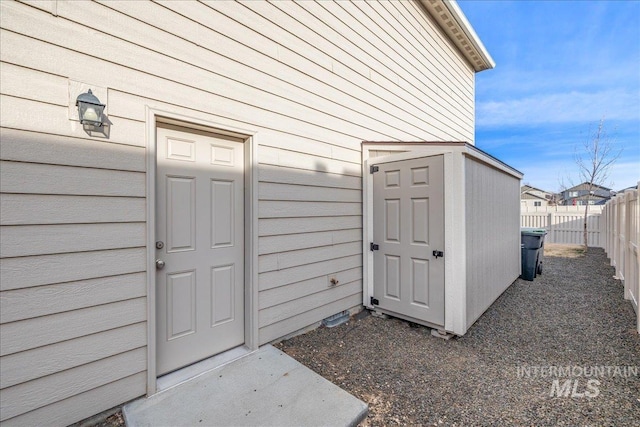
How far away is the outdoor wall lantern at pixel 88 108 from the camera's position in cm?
175

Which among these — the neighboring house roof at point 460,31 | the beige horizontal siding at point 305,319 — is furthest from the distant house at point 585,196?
the beige horizontal siding at point 305,319

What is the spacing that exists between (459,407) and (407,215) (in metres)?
1.96

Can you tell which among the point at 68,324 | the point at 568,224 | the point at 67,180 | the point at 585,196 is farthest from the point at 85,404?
the point at 585,196

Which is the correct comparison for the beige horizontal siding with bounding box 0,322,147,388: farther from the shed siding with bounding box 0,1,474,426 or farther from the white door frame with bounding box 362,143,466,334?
the white door frame with bounding box 362,143,466,334

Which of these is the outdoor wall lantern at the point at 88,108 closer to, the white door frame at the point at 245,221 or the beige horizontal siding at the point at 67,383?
the white door frame at the point at 245,221

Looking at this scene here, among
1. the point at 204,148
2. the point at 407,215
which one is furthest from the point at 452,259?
the point at 204,148

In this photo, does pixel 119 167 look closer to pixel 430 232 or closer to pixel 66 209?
pixel 66 209

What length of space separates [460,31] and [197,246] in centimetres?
662

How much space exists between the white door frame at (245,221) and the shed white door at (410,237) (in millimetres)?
1732

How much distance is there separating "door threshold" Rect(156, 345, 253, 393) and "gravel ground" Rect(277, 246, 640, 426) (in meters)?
0.44

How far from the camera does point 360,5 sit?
3898 millimetres

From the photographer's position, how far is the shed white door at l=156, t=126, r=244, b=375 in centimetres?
229

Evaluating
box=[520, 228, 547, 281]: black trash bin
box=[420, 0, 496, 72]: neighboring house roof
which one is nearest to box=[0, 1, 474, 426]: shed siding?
box=[420, 0, 496, 72]: neighboring house roof

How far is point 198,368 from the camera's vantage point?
7.93 ft
